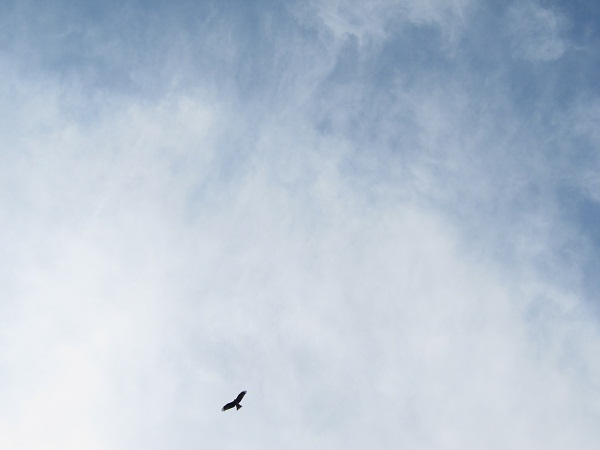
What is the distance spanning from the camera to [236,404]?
49.6 m
